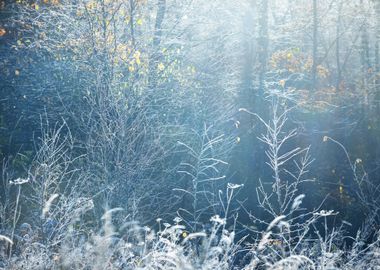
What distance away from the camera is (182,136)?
508 inches

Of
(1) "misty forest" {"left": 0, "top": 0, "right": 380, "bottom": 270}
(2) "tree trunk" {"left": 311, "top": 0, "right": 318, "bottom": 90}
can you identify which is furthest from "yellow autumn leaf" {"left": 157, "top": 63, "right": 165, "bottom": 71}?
(2) "tree trunk" {"left": 311, "top": 0, "right": 318, "bottom": 90}

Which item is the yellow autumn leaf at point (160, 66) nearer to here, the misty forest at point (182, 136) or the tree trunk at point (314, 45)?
the misty forest at point (182, 136)

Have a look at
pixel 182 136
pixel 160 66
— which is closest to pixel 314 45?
pixel 182 136

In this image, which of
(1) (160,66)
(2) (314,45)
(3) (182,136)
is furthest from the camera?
(2) (314,45)

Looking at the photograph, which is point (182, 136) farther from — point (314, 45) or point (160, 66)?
point (314, 45)

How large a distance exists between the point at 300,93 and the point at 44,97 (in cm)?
918

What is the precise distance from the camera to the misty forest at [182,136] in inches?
232

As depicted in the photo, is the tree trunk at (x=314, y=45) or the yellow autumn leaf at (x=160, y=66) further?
the tree trunk at (x=314, y=45)

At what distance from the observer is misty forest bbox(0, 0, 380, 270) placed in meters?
5.89

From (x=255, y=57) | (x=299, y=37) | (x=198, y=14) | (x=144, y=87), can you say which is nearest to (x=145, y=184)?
(x=144, y=87)

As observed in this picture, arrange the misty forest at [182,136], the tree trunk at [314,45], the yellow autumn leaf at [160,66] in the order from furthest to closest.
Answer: the tree trunk at [314,45] → the yellow autumn leaf at [160,66] → the misty forest at [182,136]

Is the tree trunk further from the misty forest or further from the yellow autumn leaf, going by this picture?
the yellow autumn leaf

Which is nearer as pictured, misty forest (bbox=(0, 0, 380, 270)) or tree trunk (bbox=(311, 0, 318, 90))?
misty forest (bbox=(0, 0, 380, 270))

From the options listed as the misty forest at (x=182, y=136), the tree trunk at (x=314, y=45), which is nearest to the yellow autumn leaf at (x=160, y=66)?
the misty forest at (x=182, y=136)
